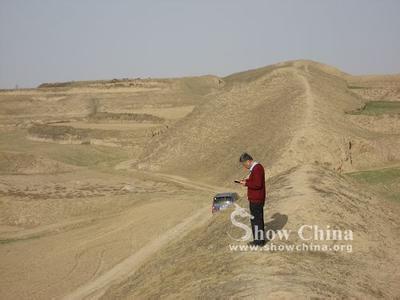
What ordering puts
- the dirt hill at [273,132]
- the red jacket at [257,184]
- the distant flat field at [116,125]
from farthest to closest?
the distant flat field at [116,125]
the dirt hill at [273,132]
the red jacket at [257,184]

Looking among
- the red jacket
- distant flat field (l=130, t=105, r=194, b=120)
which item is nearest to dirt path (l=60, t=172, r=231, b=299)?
the red jacket

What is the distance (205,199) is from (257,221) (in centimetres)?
1817

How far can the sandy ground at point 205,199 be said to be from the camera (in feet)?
39.3

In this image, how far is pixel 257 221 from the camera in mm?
11922

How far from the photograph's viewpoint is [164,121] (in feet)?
245

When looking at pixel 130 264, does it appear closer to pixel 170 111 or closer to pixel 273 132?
pixel 273 132

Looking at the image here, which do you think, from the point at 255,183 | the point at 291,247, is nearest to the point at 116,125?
the point at 291,247

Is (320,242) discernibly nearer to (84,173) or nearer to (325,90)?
(84,173)

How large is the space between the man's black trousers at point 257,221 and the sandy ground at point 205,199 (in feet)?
1.59

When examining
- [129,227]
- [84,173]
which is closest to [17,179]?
[84,173]

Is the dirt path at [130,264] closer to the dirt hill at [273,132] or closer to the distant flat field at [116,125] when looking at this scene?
the dirt hill at [273,132]


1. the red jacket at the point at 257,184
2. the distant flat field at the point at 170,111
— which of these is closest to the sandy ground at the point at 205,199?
the red jacket at the point at 257,184

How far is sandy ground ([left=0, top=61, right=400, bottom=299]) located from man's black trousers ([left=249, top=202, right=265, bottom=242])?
484mm

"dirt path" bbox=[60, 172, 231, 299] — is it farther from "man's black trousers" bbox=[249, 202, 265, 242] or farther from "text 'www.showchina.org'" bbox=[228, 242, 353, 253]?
"man's black trousers" bbox=[249, 202, 265, 242]
